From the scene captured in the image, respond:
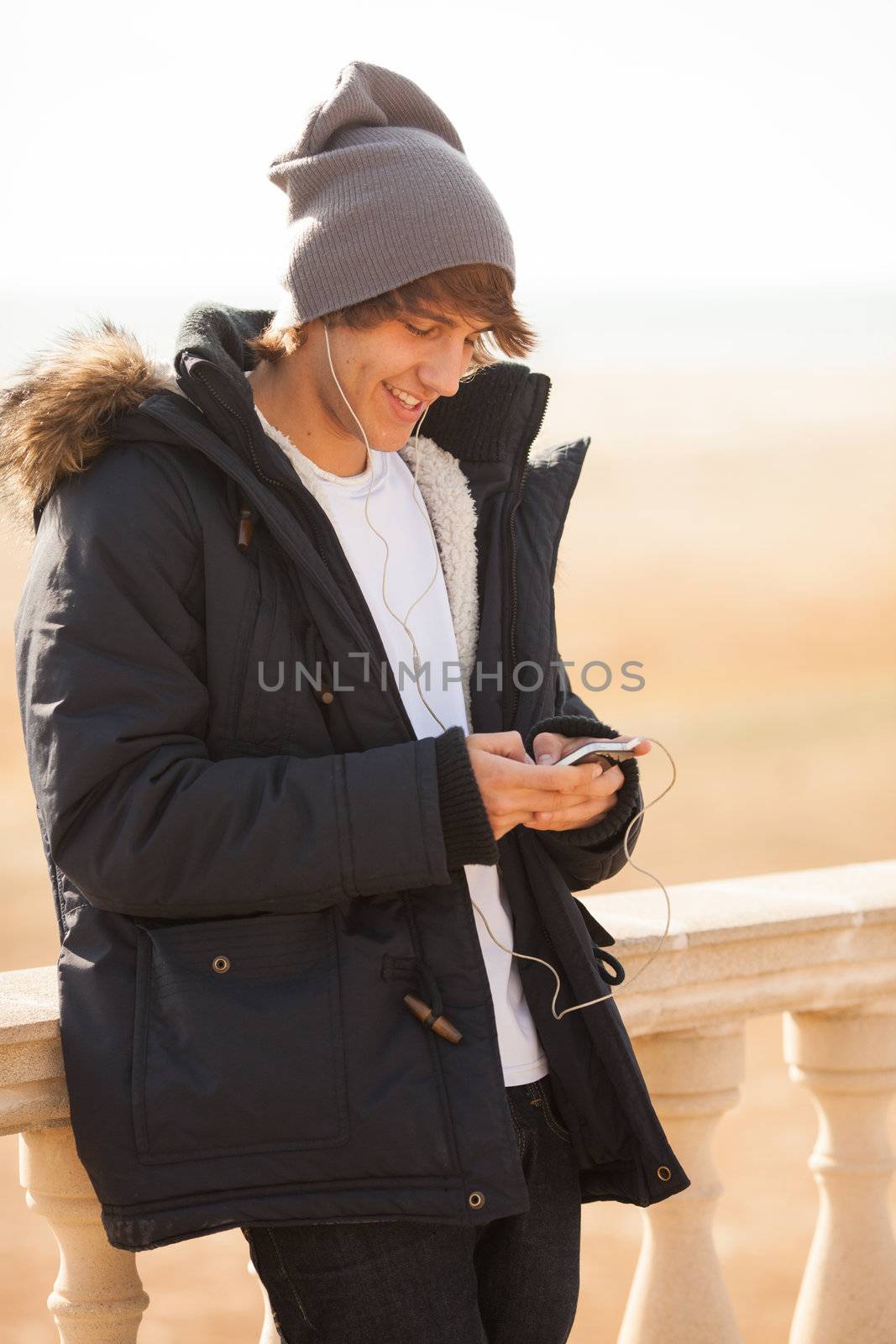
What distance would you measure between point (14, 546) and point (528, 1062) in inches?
34.6

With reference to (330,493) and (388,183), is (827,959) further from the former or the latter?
(388,183)

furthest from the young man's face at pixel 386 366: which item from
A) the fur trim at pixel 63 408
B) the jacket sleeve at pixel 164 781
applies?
the jacket sleeve at pixel 164 781

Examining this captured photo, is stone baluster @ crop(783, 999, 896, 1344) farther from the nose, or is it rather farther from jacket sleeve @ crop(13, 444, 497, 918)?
the nose

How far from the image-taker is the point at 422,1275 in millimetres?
1646

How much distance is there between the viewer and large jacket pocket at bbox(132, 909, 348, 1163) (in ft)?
5.17

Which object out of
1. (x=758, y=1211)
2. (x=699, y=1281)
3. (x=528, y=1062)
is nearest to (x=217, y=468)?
(x=528, y=1062)

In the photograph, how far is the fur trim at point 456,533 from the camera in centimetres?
193

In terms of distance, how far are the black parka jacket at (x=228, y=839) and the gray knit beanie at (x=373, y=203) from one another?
211 mm

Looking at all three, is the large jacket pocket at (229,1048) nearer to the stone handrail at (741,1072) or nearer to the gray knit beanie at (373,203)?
the stone handrail at (741,1072)

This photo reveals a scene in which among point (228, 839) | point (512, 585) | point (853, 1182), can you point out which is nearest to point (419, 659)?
point (512, 585)

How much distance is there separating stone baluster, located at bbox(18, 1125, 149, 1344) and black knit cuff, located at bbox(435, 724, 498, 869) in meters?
0.65

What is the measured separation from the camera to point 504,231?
1.90 meters

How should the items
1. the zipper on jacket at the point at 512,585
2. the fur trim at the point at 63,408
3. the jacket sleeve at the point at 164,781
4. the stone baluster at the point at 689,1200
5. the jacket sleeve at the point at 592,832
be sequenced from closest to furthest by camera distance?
the jacket sleeve at the point at 164,781 < the fur trim at the point at 63,408 < the jacket sleeve at the point at 592,832 < the zipper on jacket at the point at 512,585 < the stone baluster at the point at 689,1200

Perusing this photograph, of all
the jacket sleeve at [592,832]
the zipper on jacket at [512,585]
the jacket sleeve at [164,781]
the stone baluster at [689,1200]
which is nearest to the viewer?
the jacket sleeve at [164,781]
